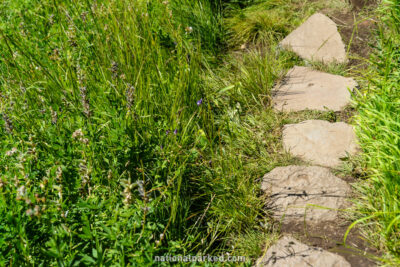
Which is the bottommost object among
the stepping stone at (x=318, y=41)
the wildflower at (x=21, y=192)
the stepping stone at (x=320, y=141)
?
the stepping stone at (x=320, y=141)

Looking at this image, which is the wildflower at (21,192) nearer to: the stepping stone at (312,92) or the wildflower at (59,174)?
the wildflower at (59,174)

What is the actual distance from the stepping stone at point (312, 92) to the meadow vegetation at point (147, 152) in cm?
11

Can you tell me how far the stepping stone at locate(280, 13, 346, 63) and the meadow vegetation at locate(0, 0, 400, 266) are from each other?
0.22m

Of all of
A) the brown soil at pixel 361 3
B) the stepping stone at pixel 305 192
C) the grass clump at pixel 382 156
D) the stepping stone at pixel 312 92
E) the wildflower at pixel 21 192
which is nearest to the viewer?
the wildflower at pixel 21 192

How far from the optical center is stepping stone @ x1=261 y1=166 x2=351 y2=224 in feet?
8.14

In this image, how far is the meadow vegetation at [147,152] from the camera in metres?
1.90

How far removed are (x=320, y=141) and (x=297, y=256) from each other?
106 centimetres

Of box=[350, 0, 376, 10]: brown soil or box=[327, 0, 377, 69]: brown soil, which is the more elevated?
box=[350, 0, 376, 10]: brown soil

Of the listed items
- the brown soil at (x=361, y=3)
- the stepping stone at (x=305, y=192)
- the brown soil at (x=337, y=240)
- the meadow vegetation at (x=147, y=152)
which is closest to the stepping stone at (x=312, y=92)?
the meadow vegetation at (x=147, y=152)

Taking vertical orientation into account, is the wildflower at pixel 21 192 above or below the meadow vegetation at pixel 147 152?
above

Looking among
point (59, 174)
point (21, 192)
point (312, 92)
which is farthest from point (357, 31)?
point (21, 192)

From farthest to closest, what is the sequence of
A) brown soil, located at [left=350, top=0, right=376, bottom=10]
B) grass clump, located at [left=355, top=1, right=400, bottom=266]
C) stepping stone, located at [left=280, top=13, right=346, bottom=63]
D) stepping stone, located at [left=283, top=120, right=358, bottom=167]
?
brown soil, located at [left=350, top=0, right=376, bottom=10], stepping stone, located at [left=280, top=13, right=346, bottom=63], stepping stone, located at [left=283, top=120, right=358, bottom=167], grass clump, located at [left=355, top=1, right=400, bottom=266]

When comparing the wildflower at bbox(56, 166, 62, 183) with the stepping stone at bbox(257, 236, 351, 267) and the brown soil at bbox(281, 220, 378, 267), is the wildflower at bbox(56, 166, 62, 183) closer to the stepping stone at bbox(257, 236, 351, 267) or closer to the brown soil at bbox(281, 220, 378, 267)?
the stepping stone at bbox(257, 236, 351, 267)

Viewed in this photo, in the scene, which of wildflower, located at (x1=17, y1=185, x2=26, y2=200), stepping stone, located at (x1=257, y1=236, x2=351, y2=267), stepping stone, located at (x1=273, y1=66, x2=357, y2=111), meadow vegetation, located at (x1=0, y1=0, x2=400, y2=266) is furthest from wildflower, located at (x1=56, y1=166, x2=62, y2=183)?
stepping stone, located at (x1=273, y1=66, x2=357, y2=111)
